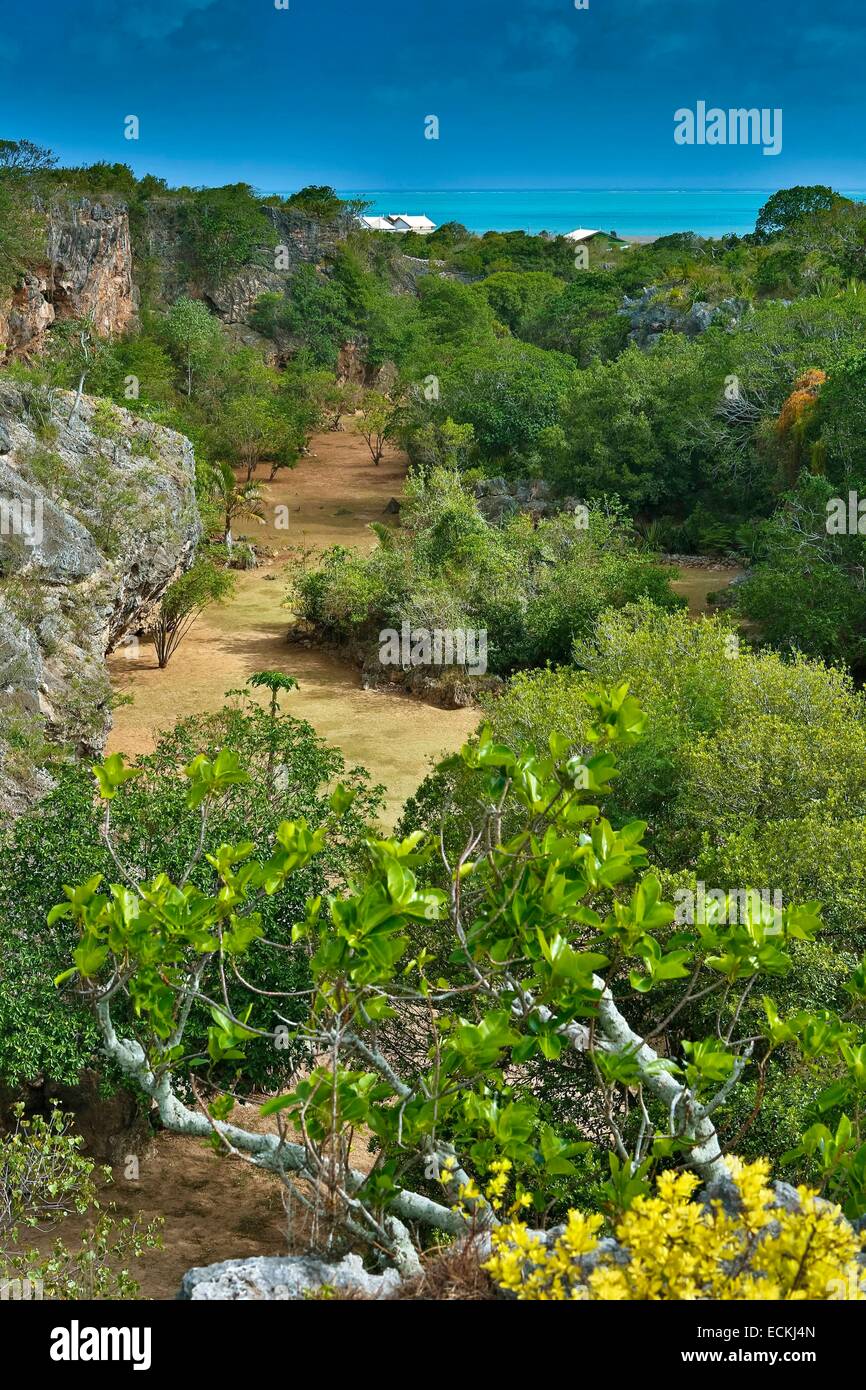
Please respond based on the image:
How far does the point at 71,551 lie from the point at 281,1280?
14.8m

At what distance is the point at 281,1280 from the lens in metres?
4.84

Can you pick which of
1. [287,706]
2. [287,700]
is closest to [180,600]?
[287,700]

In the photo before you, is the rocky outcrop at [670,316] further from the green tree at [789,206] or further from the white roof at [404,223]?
the white roof at [404,223]

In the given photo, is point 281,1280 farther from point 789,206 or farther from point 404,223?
point 404,223

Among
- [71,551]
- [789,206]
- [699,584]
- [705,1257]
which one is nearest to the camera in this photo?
[705,1257]

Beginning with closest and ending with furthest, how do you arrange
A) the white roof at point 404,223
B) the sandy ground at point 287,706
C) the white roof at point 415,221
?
the sandy ground at point 287,706, the white roof at point 404,223, the white roof at point 415,221

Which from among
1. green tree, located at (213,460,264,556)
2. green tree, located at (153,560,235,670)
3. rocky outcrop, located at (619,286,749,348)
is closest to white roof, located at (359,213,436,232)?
rocky outcrop, located at (619,286,749,348)

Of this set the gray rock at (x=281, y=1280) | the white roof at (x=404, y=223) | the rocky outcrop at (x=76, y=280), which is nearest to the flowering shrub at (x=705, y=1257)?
the gray rock at (x=281, y=1280)

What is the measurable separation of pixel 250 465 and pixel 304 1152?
36.5m

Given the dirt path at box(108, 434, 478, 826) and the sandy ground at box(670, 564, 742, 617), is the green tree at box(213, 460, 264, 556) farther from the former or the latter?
the sandy ground at box(670, 564, 742, 617)

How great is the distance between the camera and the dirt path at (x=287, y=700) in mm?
20578

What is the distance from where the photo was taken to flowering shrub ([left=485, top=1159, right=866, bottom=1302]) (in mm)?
3619

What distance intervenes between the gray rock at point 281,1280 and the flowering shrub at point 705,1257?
106 centimetres

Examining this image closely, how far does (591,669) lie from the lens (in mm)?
15500
